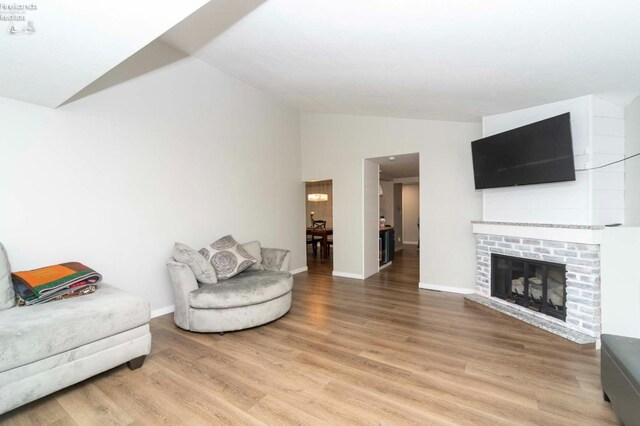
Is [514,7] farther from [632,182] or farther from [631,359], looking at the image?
[632,182]

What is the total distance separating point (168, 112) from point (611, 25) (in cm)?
407

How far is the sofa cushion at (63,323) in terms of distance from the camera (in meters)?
1.70

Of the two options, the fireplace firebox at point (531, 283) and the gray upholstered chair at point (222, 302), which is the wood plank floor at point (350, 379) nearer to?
the gray upholstered chair at point (222, 302)

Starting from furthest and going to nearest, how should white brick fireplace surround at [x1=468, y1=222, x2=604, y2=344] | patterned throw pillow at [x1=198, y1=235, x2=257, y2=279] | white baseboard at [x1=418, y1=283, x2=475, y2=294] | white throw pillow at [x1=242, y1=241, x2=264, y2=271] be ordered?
white baseboard at [x1=418, y1=283, x2=475, y2=294], white throw pillow at [x1=242, y1=241, x2=264, y2=271], patterned throw pillow at [x1=198, y1=235, x2=257, y2=279], white brick fireplace surround at [x1=468, y1=222, x2=604, y2=344]

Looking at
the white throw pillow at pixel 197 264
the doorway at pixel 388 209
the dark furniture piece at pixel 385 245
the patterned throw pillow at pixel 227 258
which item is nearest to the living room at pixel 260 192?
the white throw pillow at pixel 197 264

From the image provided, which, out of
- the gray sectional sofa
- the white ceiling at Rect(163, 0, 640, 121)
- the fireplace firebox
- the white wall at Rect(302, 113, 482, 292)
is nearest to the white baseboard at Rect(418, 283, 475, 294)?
the white wall at Rect(302, 113, 482, 292)

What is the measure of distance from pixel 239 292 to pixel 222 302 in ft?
0.60

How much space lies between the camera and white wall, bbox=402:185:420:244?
31.7ft

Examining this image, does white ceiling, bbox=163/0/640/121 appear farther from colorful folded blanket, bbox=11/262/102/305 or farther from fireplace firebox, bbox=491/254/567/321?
colorful folded blanket, bbox=11/262/102/305

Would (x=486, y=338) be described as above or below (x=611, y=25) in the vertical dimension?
below

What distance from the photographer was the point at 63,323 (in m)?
1.88

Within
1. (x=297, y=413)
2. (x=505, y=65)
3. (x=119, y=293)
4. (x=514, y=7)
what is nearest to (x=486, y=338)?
(x=297, y=413)

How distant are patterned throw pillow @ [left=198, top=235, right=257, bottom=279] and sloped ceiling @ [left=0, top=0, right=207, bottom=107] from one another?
6.51 feet

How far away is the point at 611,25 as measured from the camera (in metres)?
1.73
